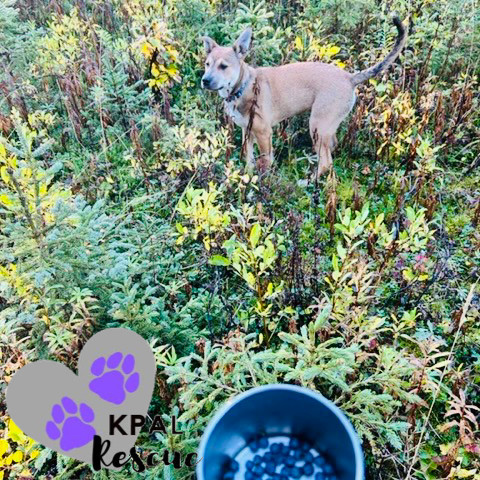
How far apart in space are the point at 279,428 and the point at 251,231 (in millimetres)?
896

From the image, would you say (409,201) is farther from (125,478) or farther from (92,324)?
(125,478)

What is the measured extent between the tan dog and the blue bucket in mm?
1973

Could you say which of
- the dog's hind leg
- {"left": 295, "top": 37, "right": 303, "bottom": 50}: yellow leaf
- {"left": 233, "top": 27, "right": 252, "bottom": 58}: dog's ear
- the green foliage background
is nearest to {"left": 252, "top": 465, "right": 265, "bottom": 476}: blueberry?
the green foliage background

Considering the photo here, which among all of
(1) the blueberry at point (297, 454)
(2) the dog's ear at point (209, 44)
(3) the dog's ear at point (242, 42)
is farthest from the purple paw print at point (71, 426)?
(2) the dog's ear at point (209, 44)

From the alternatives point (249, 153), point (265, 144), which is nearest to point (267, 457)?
point (249, 153)

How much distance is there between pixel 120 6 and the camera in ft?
15.6

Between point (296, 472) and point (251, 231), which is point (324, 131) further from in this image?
point (296, 472)

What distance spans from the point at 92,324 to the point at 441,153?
272cm

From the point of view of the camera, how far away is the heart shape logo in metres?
1.25

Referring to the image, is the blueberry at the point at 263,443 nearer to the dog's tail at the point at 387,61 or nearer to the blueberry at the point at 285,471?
the blueberry at the point at 285,471

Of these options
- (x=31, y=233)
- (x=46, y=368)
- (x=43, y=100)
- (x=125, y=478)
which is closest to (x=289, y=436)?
(x=125, y=478)

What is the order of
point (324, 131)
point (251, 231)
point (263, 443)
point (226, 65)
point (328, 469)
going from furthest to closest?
1. point (324, 131)
2. point (226, 65)
3. point (251, 231)
4. point (263, 443)
5. point (328, 469)

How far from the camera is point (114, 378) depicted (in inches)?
50.6

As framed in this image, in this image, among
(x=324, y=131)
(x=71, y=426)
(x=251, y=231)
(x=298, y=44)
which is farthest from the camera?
(x=298, y=44)
